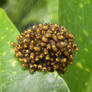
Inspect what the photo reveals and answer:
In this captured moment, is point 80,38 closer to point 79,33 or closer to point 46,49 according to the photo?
point 79,33

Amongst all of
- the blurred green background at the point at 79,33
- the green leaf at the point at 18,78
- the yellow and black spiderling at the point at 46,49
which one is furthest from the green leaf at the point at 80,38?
the green leaf at the point at 18,78

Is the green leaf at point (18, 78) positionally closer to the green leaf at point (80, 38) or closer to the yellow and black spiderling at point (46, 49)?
the yellow and black spiderling at point (46, 49)

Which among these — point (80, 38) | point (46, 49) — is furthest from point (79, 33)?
point (46, 49)

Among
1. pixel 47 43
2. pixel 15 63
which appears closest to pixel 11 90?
pixel 15 63

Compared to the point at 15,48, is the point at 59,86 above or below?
below

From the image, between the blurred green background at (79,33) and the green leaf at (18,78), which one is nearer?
the green leaf at (18,78)

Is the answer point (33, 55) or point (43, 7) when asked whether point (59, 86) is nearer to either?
point (33, 55)
